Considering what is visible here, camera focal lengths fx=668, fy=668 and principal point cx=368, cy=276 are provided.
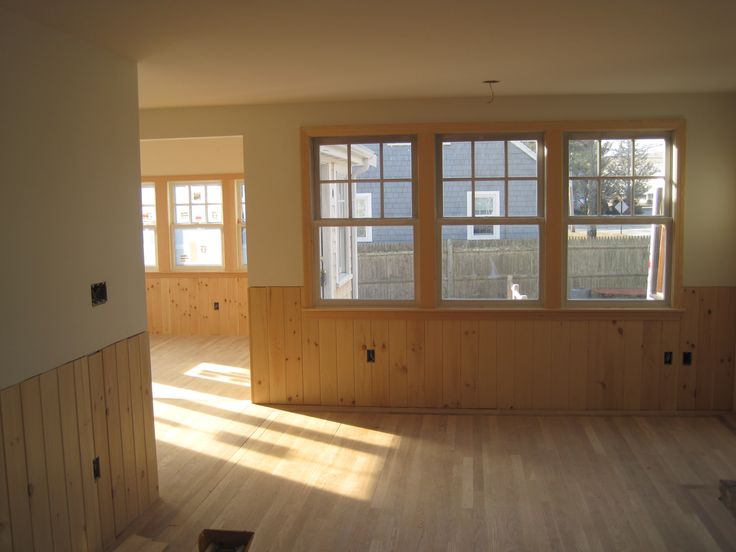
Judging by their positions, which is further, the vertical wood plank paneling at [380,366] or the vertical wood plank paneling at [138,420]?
the vertical wood plank paneling at [380,366]

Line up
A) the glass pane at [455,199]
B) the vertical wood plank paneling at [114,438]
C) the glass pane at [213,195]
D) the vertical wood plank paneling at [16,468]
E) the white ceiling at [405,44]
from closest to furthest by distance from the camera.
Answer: the vertical wood plank paneling at [16,468] < the white ceiling at [405,44] < the vertical wood plank paneling at [114,438] < the glass pane at [455,199] < the glass pane at [213,195]

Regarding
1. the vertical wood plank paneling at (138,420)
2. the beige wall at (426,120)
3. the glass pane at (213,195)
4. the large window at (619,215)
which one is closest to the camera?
the vertical wood plank paneling at (138,420)

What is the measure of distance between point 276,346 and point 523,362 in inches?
79.7

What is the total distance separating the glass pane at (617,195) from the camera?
5.27 meters

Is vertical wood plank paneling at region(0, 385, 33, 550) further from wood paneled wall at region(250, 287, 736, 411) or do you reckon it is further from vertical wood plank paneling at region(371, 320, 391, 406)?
vertical wood plank paneling at region(371, 320, 391, 406)

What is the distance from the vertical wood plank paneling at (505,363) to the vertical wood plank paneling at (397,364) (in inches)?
29.6

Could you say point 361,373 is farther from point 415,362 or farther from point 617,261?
point 617,261

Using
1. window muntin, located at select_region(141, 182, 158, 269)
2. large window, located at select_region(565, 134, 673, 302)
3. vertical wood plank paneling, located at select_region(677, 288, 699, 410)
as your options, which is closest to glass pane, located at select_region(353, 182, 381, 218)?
large window, located at select_region(565, 134, 673, 302)

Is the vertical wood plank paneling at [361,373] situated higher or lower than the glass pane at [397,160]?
lower

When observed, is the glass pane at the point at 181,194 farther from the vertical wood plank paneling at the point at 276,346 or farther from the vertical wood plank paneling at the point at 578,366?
the vertical wood plank paneling at the point at 578,366

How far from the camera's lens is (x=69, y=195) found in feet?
10.2

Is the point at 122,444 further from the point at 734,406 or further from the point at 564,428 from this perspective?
the point at 734,406

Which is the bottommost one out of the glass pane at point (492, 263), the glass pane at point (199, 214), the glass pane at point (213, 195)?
the glass pane at point (492, 263)

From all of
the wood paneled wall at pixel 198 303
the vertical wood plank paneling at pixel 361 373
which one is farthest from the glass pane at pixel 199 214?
→ the vertical wood plank paneling at pixel 361 373
